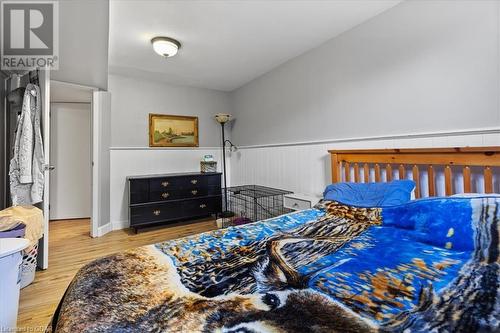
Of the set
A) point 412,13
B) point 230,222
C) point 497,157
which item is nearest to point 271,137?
point 230,222

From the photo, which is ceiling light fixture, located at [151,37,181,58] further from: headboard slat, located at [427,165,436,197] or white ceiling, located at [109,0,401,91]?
headboard slat, located at [427,165,436,197]

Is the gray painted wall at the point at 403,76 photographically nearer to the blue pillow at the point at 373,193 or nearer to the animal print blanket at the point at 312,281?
the blue pillow at the point at 373,193

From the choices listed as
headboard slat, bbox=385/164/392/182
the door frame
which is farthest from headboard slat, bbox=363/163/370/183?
the door frame

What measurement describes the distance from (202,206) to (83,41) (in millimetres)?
2518

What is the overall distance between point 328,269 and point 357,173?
1491mm

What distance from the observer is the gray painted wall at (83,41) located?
1838 millimetres

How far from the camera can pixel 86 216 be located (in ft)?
13.3

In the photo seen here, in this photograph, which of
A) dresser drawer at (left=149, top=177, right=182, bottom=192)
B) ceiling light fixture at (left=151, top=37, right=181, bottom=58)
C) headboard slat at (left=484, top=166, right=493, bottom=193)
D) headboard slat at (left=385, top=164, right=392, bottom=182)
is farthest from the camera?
dresser drawer at (left=149, top=177, right=182, bottom=192)

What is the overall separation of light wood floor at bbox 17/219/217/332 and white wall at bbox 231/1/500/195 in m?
1.72

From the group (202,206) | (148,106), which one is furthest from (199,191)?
(148,106)

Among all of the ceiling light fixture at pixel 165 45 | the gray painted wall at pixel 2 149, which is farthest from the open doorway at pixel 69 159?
the ceiling light fixture at pixel 165 45

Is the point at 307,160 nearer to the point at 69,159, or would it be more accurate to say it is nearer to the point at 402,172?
the point at 402,172

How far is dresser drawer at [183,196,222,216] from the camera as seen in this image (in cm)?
356

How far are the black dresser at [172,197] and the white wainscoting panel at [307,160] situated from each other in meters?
0.61
